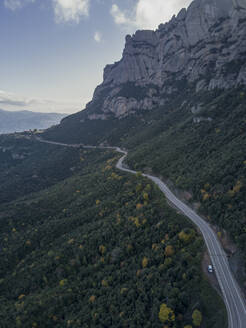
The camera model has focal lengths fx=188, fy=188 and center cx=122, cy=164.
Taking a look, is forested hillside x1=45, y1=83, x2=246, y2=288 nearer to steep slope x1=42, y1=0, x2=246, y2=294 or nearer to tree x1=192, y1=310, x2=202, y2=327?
steep slope x1=42, y1=0, x2=246, y2=294

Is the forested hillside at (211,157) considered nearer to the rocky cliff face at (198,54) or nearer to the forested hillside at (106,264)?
the forested hillside at (106,264)

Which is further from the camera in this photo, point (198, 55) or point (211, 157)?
point (198, 55)

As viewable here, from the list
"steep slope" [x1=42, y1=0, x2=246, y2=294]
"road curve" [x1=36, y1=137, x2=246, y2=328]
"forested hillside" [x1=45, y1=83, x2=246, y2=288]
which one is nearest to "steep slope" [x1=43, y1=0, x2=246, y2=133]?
"steep slope" [x1=42, y1=0, x2=246, y2=294]

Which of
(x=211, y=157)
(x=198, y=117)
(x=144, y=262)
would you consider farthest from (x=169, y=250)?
(x=198, y=117)

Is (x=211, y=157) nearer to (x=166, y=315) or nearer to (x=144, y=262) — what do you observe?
(x=144, y=262)

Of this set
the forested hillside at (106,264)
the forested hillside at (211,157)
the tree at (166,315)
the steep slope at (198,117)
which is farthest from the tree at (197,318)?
the steep slope at (198,117)

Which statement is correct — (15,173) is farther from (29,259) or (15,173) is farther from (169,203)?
(169,203)
